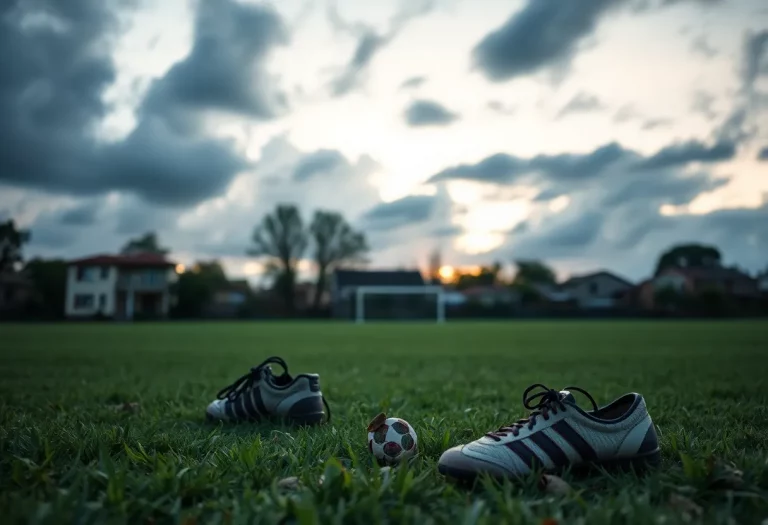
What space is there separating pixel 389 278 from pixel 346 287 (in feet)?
21.2

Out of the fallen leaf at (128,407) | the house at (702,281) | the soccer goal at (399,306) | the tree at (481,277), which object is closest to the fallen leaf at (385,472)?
the fallen leaf at (128,407)

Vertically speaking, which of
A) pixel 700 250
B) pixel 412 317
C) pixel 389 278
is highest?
pixel 700 250

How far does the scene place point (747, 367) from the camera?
796cm

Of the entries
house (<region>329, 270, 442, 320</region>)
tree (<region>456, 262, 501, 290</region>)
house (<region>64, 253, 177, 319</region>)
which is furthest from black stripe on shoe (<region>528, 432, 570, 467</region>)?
tree (<region>456, 262, 501, 290</region>)

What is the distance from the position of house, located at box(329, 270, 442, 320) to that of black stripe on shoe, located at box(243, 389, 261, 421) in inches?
1908

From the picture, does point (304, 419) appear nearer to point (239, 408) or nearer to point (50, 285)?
point (239, 408)

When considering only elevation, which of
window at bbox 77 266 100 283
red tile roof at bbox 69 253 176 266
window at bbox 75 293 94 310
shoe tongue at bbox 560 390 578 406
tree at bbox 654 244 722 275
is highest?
tree at bbox 654 244 722 275

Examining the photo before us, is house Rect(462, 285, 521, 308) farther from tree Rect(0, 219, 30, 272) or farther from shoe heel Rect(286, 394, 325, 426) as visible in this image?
shoe heel Rect(286, 394, 325, 426)

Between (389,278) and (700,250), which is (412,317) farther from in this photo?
(700,250)

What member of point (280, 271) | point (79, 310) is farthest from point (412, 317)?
point (79, 310)

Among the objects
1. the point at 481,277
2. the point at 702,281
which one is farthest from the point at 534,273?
the point at 702,281

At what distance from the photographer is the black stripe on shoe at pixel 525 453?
7.08ft

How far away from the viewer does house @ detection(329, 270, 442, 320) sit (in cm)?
5566

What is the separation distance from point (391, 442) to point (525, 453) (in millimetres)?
635
